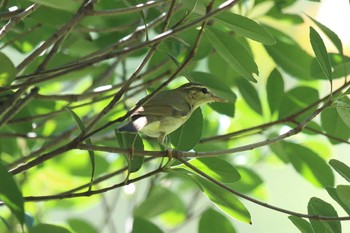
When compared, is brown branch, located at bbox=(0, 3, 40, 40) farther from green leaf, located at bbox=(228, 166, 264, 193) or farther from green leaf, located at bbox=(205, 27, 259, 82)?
green leaf, located at bbox=(228, 166, 264, 193)

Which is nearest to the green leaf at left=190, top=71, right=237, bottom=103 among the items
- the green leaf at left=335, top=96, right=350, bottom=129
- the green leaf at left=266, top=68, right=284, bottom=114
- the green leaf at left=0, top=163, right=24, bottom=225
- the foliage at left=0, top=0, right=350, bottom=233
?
the foliage at left=0, top=0, right=350, bottom=233

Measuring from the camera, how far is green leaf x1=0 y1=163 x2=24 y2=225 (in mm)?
985

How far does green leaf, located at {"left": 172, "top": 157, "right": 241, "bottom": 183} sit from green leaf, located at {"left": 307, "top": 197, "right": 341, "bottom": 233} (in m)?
0.14

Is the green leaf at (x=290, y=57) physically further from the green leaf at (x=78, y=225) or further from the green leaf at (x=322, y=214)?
the green leaf at (x=78, y=225)

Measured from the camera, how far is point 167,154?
3.98 ft

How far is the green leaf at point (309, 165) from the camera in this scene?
1716 millimetres

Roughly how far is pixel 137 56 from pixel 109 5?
25 cm

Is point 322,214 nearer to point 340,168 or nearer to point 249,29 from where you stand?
point 340,168

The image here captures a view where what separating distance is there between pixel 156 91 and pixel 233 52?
0.22 m

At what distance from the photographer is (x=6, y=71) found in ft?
4.02

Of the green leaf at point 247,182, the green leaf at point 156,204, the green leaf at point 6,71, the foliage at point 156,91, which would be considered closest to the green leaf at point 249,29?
the foliage at point 156,91

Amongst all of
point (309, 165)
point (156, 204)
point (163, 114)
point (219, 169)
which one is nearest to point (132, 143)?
point (219, 169)

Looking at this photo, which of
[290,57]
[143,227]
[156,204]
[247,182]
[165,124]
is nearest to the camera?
[143,227]

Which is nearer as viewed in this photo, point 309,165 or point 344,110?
point 344,110
